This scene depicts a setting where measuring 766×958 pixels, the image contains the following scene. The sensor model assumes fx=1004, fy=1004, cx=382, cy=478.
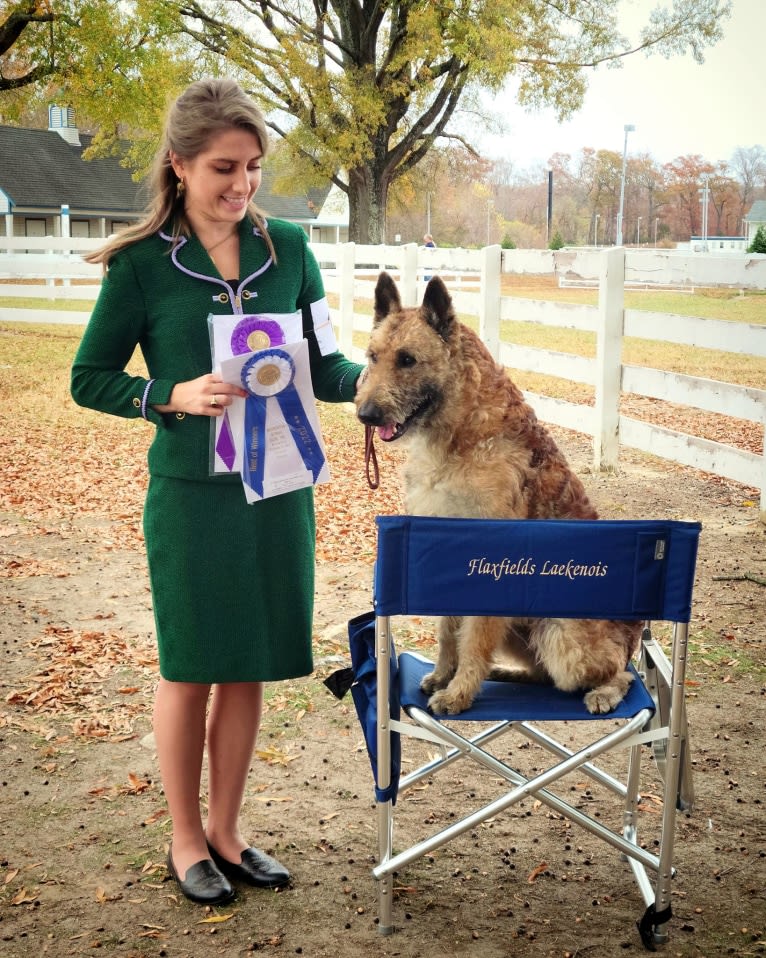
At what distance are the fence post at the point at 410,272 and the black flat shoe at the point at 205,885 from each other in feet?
27.0

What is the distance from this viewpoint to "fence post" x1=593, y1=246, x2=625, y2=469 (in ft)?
26.2

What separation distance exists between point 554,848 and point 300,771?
3.23 ft

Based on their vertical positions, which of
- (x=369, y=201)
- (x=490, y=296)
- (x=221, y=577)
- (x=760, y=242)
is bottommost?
(x=221, y=577)

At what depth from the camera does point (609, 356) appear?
821 centimetres

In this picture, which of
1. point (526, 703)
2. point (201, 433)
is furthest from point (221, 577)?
point (526, 703)

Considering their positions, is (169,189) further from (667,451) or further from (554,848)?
(667,451)

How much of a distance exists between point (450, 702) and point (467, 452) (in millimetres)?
677

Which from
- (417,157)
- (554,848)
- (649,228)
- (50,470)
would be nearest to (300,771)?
(554,848)

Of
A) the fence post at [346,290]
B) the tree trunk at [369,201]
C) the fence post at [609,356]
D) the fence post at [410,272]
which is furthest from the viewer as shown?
the tree trunk at [369,201]

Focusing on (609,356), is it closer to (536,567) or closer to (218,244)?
(218,244)

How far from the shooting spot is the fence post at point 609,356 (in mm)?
8000

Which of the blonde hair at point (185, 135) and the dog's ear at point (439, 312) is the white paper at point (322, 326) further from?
the blonde hair at point (185, 135)

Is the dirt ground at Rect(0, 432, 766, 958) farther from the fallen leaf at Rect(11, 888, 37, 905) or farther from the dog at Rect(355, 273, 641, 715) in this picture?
the dog at Rect(355, 273, 641, 715)

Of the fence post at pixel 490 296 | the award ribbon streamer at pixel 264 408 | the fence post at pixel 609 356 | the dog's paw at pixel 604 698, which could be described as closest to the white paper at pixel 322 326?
the award ribbon streamer at pixel 264 408
